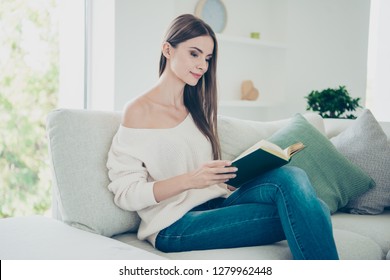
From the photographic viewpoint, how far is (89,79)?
355 cm

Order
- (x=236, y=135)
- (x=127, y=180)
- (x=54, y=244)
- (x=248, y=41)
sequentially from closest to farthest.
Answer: (x=54, y=244) → (x=127, y=180) → (x=236, y=135) → (x=248, y=41)

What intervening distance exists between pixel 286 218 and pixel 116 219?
56cm

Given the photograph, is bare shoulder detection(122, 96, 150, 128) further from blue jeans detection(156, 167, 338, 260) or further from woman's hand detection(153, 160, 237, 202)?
blue jeans detection(156, 167, 338, 260)

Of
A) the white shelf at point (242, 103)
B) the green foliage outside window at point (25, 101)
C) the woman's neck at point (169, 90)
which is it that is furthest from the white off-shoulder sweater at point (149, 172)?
the white shelf at point (242, 103)

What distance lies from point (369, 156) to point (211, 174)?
3.16 ft

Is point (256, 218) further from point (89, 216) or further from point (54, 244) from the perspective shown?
point (54, 244)

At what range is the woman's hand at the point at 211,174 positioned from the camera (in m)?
1.52

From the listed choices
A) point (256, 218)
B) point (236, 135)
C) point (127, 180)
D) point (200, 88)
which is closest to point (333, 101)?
point (236, 135)

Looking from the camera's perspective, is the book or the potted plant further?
the potted plant

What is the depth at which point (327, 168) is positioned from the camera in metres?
2.08

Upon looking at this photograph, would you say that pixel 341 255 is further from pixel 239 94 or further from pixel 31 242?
pixel 239 94

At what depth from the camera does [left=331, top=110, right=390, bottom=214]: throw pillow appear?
213 cm

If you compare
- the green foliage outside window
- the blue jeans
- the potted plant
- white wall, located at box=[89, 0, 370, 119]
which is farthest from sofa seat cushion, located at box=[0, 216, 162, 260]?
white wall, located at box=[89, 0, 370, 119]

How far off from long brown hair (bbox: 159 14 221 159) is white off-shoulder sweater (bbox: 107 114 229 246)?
0.14m
